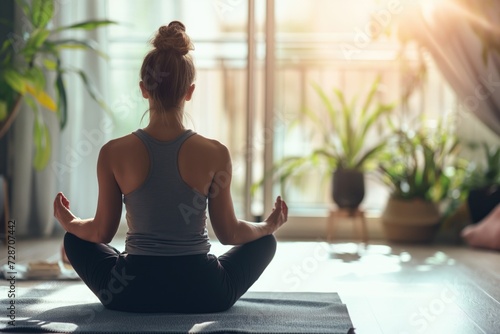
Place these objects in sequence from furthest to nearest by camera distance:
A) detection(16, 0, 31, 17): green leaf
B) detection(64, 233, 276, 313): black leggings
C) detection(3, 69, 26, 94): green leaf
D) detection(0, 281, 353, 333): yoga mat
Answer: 1. detection(16, 0, 31, 17): green leaf
2. detection(3, 69, 26, 94): green leaf
3. detection(64, 233, 276, 313): black leggings
4. detection(0, 281, 353, 333): yoga mat

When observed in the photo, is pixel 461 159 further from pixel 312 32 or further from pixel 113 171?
pixel 113 171

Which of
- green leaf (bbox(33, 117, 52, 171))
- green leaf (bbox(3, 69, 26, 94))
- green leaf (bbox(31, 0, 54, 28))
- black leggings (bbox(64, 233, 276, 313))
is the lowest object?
black leggings (bbox(64, 233, 276, 313))

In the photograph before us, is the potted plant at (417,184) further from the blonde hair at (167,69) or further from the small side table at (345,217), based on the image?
the blonde hair at (167,69)

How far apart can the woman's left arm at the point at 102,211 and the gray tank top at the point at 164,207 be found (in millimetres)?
46

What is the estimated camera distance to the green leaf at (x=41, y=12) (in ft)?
12.9

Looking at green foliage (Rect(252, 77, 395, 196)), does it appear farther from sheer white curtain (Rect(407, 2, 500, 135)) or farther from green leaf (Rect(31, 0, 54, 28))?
green leaf (Rect(31, 0, 54, 28))

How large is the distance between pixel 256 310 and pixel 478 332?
1.97ft

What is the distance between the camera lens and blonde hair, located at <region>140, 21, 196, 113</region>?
7.04 feet

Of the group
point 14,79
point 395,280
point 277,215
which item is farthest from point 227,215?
point 14,79

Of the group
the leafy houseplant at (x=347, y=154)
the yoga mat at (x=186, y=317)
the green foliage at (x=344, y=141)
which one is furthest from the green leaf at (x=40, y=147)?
the yoga mat at (x=186, y=317)

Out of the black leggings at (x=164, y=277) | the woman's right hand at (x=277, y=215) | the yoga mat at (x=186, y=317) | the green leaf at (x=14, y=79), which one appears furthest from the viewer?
the green leaf at (x=14, y=79)

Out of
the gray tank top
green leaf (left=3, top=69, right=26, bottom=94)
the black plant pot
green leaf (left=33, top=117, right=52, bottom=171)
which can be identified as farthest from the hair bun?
the black plant pot

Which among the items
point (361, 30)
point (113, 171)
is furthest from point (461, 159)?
point (113, 171)

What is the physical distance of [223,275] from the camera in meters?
2.25
